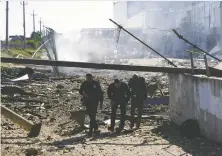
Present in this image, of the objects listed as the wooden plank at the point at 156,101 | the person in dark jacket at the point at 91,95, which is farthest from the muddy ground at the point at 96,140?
the wooden plank at the point at 156,101

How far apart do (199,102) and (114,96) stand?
235cm

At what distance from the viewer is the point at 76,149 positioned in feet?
29.3

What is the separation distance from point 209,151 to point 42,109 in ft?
25.5

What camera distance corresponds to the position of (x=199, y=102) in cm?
1039

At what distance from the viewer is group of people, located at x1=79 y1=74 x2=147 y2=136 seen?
10.9 m

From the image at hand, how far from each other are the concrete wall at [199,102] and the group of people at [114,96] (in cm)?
111

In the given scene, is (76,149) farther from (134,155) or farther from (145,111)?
(145,111)

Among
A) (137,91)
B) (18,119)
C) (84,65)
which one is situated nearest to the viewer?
(18,119)

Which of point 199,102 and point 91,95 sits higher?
point 91,95

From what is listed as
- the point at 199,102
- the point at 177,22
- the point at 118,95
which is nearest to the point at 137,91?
the point at 118,95

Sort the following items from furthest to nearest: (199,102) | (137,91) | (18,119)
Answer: (137,91) < (199,102) < (18,119)

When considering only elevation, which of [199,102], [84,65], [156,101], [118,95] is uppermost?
[84,65]

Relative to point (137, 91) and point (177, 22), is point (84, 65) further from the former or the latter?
point (177, 22)

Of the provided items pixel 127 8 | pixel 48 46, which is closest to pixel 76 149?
pixel 48 46
